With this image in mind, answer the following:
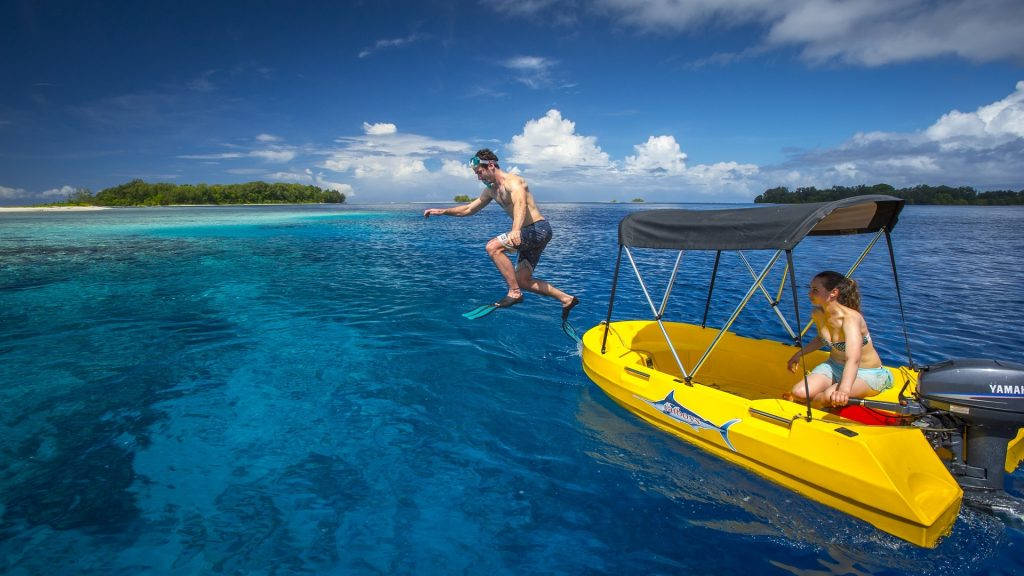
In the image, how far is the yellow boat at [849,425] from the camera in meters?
4.46

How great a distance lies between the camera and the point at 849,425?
193 inches

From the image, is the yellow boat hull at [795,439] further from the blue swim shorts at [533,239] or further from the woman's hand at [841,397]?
the blue swim shorts at [533,239]

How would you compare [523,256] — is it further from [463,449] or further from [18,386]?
[18,386]

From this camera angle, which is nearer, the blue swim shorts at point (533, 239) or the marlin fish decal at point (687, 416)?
the marlin fish decal at point (687, 416)

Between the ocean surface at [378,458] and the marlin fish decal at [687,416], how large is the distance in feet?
1.50

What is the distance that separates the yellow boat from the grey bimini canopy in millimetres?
16

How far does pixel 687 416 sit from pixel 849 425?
182 cm

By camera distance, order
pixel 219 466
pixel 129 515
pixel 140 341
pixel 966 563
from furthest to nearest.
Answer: pixel 140 341
pixel 219 466
pixel 129 515
pixel 966 563

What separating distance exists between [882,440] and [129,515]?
8.21 m

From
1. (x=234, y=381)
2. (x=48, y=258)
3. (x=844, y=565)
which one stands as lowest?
(x=844, y=565)

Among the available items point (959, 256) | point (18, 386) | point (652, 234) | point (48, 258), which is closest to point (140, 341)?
point (18, 386)

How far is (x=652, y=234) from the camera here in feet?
22.2

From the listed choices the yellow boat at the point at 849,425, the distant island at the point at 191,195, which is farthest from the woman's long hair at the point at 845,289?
the distant island at the point at 191,195

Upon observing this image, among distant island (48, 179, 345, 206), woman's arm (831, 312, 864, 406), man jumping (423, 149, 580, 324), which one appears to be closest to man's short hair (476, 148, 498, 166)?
man jumping (423, 149, 580, 324)
